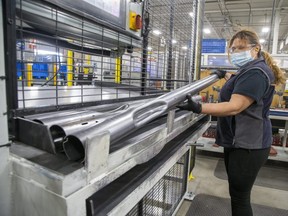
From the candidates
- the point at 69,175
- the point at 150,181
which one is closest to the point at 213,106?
the point at 150,181

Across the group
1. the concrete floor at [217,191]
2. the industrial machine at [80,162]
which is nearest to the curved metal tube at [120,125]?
the industrial machine at [80,162]

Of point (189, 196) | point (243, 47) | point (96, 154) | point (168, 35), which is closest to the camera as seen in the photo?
point (96, 154)

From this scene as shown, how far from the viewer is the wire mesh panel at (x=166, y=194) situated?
1.61m

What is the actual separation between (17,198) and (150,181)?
0.40 meters

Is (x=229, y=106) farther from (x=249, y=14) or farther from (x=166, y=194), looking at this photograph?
(x=249, y=14)

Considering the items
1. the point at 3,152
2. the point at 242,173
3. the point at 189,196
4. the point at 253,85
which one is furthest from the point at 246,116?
the point at 189,196

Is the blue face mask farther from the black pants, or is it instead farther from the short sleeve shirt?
the black pants

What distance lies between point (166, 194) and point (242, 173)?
0.77 metres

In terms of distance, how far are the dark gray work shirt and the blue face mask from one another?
7 centimetres

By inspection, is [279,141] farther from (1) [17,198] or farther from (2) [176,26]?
(1) [17,198]

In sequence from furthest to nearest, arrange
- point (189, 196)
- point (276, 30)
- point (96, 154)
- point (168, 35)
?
point (276, 30), point (189, 196), point (168, 35), point (96, 154)

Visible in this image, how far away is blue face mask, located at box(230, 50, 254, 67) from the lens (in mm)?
1404

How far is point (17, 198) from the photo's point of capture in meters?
0.56

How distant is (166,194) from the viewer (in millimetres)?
1938
